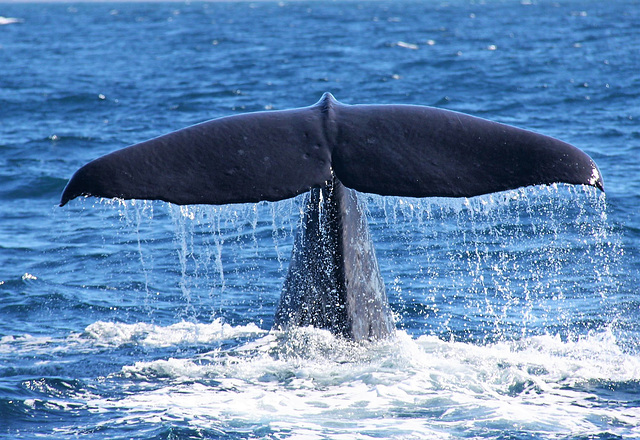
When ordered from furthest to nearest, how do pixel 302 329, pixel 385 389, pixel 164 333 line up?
pixel 164 333, pixel 302 329, pixel 385 389

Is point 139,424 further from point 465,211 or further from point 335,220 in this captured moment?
point 465,211

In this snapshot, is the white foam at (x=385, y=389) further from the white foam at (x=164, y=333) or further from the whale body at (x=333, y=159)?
the whale body at (x=333, y=159)

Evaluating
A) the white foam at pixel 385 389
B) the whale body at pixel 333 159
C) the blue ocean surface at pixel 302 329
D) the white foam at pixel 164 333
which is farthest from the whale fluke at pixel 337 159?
the white foam at pixel 164 333

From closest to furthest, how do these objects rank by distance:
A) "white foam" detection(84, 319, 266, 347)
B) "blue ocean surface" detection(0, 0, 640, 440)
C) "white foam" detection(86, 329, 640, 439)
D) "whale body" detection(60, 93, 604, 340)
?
"whale body" detection(60, 93, 604, 340), "white foam" detection(86, 329, 640, 439), "blue ocean surface" detection(0, 0, 640, 440), "white foam" detection(84, 319, 266, 347)

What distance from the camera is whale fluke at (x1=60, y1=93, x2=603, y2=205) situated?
4.70 metres

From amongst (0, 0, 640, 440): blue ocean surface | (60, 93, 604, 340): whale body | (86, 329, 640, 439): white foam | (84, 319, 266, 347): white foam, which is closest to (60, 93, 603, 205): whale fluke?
(60, 93, 604, 340): whale body

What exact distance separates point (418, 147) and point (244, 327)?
9.75 feet

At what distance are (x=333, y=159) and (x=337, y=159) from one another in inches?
1.0

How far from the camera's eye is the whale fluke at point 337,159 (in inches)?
185

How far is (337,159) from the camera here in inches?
195

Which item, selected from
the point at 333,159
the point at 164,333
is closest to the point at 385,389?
the point at 333,159

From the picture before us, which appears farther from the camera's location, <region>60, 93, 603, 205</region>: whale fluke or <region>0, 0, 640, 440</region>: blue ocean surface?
<region>0, 0, 640, 440</region>: blue ocean surface

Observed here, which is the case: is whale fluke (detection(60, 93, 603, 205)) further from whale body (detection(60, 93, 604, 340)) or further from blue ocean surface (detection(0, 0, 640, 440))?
blue ocean surface (detection(0, 0, 640, 440))

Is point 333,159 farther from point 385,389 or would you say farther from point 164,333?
point 164,333
